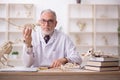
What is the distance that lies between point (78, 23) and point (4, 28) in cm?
163

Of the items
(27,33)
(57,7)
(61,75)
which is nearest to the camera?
(61,75)

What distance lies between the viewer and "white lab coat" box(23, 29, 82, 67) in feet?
7.77

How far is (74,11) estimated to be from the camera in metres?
5.36

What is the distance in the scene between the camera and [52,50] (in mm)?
2488

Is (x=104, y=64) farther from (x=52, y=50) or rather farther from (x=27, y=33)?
(x=52, y=50)

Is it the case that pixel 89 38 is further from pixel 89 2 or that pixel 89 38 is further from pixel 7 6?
pixel 7 6

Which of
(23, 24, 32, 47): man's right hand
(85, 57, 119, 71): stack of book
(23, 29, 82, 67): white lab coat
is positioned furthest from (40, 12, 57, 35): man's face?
(85, 57, 119, 71): stack of book

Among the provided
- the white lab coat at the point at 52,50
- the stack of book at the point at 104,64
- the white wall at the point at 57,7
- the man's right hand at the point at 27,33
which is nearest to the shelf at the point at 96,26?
the white wall at the point at 57,7

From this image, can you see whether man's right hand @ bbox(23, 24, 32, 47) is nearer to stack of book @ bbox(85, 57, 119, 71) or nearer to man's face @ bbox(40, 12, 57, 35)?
stack of book @ bbox(85, 57, 119, 71)

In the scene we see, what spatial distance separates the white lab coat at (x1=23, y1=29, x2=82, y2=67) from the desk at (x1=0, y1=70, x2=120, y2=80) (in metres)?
0.81

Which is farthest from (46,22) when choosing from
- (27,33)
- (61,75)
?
(61,75)

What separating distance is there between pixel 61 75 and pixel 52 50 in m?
1.05

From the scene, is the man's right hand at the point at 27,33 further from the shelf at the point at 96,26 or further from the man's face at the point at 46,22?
the shelf at the point at 96,26

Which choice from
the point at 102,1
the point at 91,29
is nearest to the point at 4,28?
the point at 91,29
